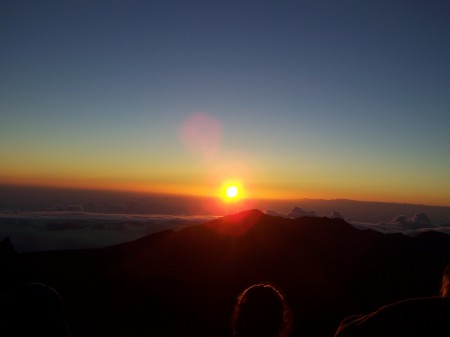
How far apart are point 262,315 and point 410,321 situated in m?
1.32

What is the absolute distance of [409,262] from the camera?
12412cm

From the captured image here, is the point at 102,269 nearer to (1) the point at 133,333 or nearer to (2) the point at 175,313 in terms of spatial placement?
(2) the point at 175,313

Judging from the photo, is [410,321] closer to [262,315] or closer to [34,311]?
[262,315]

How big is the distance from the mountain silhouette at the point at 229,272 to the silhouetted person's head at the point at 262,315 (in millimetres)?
58129

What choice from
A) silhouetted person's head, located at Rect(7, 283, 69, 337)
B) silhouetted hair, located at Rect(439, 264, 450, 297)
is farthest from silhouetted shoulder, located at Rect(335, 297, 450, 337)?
silhouetted person's head, located at Rect(7, 283, 69, 337)

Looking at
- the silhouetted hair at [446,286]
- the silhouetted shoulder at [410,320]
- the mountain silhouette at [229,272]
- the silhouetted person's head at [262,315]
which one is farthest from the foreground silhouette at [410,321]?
the mountain silhouette at [229,272]

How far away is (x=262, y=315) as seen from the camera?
4.50 m

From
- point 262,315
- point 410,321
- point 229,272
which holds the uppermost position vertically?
point 410,321

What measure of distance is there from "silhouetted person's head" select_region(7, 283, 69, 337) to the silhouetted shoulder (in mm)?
2576

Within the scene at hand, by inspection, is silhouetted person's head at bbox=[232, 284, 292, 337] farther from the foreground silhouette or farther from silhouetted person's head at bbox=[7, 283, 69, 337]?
silhouetted person's head at bbox=[7, 283, 69, 337]

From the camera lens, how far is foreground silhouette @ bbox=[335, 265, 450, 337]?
362cm

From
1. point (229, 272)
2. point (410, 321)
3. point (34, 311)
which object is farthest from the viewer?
point (229, 272)

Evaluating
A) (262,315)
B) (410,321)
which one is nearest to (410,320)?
(410,321)

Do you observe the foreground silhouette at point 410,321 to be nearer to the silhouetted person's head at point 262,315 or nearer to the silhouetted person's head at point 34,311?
the silhouetted person's head at point 262,315
